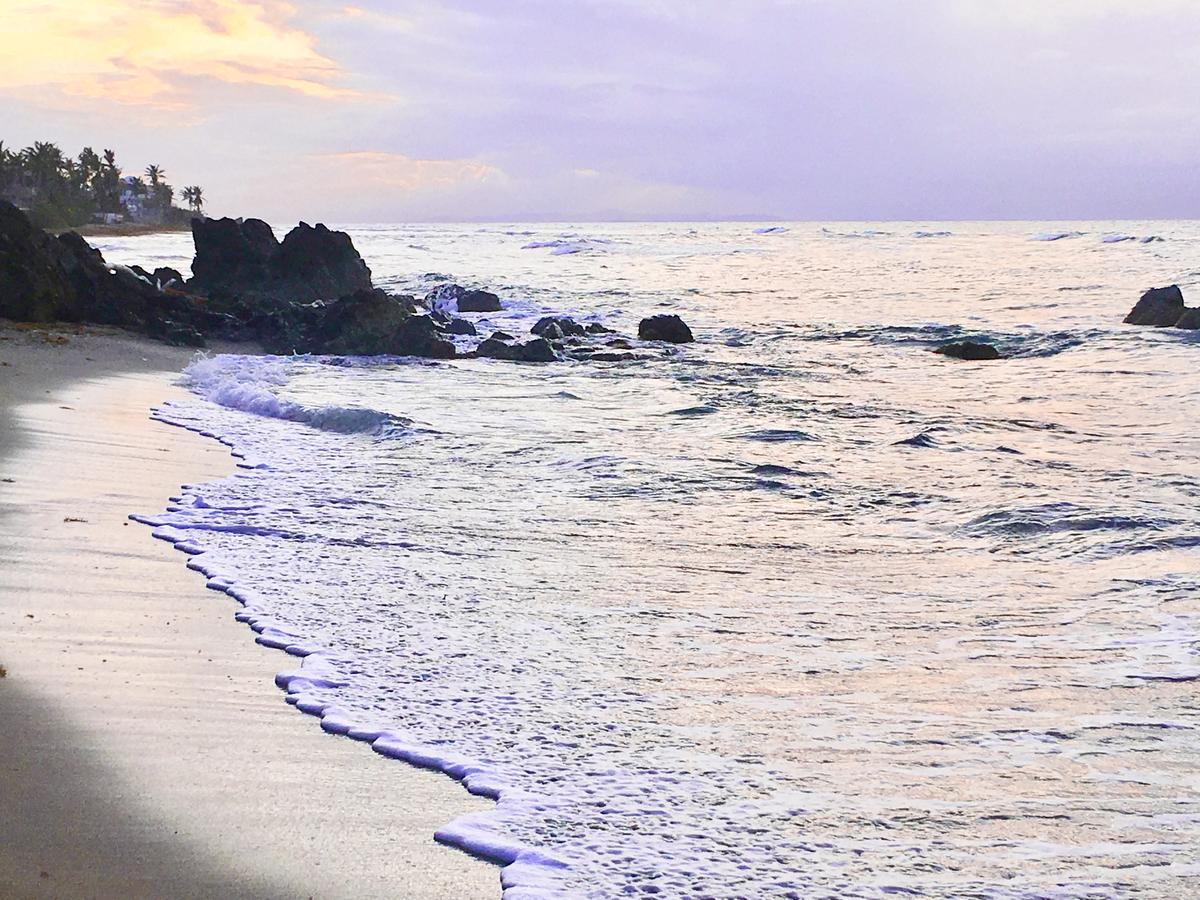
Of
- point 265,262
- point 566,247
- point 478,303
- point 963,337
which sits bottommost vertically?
point 963,337

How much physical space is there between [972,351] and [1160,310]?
6.04m

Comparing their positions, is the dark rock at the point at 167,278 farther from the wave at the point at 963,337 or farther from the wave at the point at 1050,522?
the wave at the point at 1050,522

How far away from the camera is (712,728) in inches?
169

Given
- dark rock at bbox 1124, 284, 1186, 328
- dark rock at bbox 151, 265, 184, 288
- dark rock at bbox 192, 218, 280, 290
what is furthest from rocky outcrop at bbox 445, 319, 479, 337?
dark rock at bbox 1124, 284, 1186, 328

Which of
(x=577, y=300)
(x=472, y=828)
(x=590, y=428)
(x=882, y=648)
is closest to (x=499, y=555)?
(x=882, y=648)

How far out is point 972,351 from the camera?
21188 mm

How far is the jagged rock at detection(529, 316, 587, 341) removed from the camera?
22984mm

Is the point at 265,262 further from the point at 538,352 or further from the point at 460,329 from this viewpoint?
the point at 538,352

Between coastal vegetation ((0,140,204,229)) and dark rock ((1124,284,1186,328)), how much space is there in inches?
2673

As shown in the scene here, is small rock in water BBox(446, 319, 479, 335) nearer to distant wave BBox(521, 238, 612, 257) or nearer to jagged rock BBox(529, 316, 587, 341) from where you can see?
jagged rock BBox(529, 316, 587, 341)

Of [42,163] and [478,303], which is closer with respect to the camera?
[478,303]

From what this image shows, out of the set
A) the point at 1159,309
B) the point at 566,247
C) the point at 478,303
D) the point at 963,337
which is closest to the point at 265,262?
the point at 478,303

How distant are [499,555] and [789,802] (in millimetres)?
3371

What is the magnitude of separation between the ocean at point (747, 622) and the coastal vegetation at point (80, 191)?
72.0 meters
